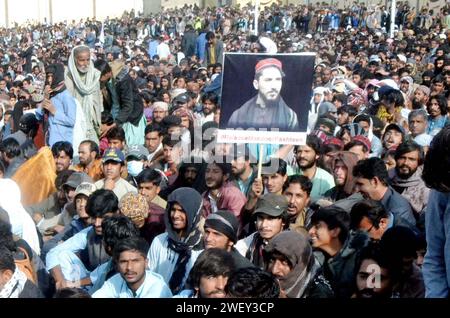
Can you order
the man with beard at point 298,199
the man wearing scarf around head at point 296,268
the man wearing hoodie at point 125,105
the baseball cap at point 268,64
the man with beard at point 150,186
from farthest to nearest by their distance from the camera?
the man wearing hoodie at point 125,105 < the baseball cap at point 268,64 < the man with beard at point 150,186 < the man with beard at point 298,199 < the man wearing scarf around head at point 296,268

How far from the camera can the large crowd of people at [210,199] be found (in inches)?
148

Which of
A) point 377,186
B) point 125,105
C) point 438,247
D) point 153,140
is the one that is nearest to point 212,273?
point 438,247

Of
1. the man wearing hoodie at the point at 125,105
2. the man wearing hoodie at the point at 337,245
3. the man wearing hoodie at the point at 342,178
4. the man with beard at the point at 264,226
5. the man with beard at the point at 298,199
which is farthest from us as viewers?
the man wearing hoodie at the point at 125,105

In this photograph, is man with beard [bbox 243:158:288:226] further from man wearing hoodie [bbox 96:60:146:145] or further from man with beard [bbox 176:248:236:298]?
man wearing hoodie [bbox 96:60:146:145]

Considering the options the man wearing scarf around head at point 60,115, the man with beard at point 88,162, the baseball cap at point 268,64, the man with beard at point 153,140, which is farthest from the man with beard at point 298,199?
the man wearing scarf around head at point 60,115

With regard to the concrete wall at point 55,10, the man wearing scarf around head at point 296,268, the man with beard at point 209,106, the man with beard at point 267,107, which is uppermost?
the man with beard at point 267,107

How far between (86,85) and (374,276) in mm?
5002

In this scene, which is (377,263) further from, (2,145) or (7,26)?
(7,26)

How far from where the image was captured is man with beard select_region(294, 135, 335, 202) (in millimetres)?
6031

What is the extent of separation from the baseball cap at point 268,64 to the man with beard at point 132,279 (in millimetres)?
2191

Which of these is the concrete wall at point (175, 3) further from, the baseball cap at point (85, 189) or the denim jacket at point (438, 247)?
the denim jacket at point (438, 247)

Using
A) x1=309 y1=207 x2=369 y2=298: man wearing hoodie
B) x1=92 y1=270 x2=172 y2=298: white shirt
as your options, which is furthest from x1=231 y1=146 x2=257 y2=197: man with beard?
x1=92 y1=270 x2=172 y2=298: white shirt

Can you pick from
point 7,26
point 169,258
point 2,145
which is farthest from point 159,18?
point 169,258

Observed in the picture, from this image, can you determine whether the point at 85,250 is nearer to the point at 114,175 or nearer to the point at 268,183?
the point at 114,175
